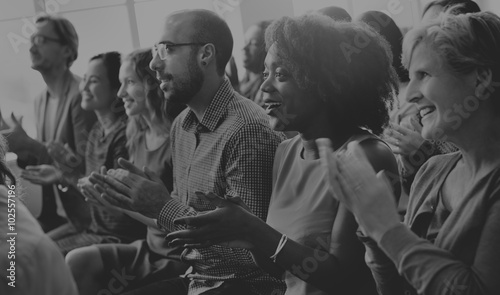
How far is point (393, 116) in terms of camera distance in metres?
2.42

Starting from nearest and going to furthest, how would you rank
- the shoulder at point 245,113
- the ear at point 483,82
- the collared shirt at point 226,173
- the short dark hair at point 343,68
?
the ear at point 483,82, the short dark hair at point 343,68, the collared shirt at point 226,173, the shoulder at point 245,113

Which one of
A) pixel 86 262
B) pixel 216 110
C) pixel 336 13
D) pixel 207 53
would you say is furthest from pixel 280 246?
pixel 336 13

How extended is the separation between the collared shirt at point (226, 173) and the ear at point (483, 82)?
0.79m

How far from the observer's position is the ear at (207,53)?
7.71 ft

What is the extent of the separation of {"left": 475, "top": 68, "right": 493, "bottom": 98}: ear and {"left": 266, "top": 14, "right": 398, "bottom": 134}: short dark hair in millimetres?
449

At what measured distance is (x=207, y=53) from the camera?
2363 mm

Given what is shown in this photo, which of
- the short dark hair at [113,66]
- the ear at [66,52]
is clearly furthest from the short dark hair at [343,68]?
the ear at [66,52]

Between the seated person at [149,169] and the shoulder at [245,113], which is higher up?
the shoulder at [245,113]

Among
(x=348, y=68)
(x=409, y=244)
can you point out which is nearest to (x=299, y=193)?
(x=348, y=68)

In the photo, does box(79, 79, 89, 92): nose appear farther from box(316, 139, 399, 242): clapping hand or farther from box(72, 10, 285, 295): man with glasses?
box(316, 139, 399, 242): clapping hand

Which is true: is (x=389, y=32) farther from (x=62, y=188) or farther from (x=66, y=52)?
(x=66, y=52)

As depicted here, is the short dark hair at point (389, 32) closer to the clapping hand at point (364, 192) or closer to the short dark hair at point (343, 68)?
the short dark hair at point (343, 68)

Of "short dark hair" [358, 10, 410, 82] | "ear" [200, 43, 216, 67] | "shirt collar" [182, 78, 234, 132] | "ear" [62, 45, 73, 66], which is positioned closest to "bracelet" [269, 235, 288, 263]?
"shirt collar" [182, 78, 234, 132]

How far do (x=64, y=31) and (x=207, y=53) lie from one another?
1.83 metres
